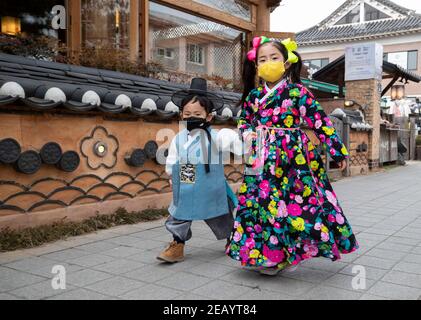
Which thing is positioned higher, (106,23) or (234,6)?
(234,6)

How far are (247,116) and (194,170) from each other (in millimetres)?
641

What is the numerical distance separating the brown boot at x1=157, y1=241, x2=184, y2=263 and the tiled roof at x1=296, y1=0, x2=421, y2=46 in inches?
1355

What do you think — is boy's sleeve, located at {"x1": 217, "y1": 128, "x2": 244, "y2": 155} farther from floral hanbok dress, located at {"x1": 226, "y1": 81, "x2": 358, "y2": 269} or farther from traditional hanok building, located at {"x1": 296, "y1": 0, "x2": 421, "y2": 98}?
traditional hanok building, located at {"x1": 296, "y1": 0, "x2": 421, "y2": 98}

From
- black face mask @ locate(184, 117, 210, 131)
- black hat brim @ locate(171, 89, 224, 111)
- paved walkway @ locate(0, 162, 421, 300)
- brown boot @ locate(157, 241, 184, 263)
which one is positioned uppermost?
black hat brim @ locate(171, 89, 224, 111)

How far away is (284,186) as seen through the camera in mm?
3641

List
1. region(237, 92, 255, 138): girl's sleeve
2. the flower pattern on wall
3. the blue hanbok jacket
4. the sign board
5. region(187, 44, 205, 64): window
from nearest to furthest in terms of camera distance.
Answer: region(237, 92, 255, 138): girl's sleeve
the blue hanbok jacket
the flower pattern on wall
region(187, 44, 205, 64): window
the sign board

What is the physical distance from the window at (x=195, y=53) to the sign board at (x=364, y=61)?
6103mm

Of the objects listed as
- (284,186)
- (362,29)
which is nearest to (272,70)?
(284,186)

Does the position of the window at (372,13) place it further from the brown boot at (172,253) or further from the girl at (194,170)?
the brown boot at (172,253)

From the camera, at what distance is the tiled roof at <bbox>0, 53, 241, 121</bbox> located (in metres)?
4.63

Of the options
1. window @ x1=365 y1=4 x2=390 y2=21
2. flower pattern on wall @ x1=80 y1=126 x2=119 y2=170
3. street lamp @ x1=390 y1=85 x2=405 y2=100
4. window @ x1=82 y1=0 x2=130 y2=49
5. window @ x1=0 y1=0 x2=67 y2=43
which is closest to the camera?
flower pattern on wall @ x1=80 y1=126 x2=119 y2=170

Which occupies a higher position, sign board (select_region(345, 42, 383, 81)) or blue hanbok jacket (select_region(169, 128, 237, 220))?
sign board (select_region(345, 42, 383, 81))

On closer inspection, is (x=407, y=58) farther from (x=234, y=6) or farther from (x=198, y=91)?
(x=198, y=91)

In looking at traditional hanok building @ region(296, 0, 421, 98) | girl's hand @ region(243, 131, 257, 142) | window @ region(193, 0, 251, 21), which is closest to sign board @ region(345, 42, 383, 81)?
window @ region(193, 0, 251, 21)
